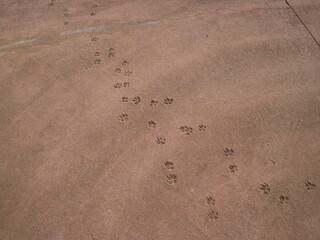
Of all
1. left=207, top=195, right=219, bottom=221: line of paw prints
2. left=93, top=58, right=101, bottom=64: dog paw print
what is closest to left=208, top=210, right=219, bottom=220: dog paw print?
left=207, top=195, right=219, bottom=221: line of paw prints

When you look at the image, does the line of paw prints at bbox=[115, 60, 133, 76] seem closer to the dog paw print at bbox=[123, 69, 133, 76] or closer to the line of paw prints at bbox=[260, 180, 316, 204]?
the dog paw print at bbox=[123, 69, 133, 76]

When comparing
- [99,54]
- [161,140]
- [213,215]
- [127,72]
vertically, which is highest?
[99,54]

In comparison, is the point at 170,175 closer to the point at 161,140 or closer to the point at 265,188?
the point at 161,140

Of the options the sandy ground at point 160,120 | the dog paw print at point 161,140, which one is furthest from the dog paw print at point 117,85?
the dog paw print at point 161,140

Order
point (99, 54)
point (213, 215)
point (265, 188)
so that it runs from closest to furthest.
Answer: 1. point (213, 215)
2. point (265, 188)
3. point (99, 54)

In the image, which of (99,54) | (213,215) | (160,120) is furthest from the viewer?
(99,54)

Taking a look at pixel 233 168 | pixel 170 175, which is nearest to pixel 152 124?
pixel 170 175

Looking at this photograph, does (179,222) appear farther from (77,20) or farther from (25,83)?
(77,20)

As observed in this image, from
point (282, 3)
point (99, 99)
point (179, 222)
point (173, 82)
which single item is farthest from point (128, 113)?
point (282, 3)
